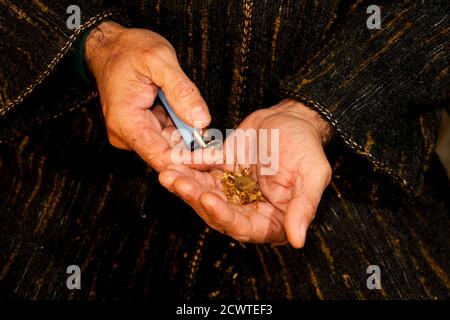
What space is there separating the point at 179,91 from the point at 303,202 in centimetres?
31

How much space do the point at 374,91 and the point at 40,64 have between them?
70 cm

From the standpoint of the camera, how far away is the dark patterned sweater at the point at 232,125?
37.7 inches

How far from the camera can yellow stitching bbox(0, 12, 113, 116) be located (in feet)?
3.10

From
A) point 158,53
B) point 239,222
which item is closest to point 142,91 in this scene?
point 158,53

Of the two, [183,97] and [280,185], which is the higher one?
Answer: [183,97]

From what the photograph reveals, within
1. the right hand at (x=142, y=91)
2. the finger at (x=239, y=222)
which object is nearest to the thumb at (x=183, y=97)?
the right hand at (x=142, y=91)

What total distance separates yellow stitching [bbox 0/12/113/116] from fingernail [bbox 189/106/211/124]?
0.31m

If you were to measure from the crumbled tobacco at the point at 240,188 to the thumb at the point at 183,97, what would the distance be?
0.55ft

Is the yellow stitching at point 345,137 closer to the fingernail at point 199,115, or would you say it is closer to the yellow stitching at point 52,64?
the fingernail at point 199,115

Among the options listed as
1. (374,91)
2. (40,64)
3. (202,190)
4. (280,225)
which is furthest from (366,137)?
(40,64)

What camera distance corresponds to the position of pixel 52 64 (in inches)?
37.4

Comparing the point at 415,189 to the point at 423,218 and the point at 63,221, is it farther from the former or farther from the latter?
the point at 63,221

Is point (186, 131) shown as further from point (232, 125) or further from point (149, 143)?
point (232, 125)

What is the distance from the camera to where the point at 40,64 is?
950 millimetres
